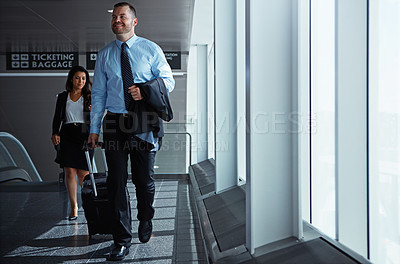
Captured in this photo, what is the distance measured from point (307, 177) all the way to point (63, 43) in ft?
23.4

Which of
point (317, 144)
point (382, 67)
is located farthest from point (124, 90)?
point (382, 67)

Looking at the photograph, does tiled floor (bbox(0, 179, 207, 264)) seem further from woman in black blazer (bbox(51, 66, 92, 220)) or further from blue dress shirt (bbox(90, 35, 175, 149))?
blue dress shirt (bbox(90, 35, 175, 149))

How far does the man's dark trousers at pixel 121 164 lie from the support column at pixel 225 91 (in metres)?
1.63

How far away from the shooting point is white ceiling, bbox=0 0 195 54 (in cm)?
580

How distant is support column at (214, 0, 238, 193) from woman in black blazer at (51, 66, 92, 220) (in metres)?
1.43

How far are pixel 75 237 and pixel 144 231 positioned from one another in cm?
67

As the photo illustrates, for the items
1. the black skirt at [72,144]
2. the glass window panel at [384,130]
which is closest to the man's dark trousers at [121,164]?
the black skirt at [72,144]

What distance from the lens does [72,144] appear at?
4375 millimetres

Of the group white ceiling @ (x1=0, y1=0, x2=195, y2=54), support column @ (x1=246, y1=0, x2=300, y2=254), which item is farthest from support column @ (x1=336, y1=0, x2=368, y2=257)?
white ceiling @ (x1=0, y1=0, x2=195, y2=54)

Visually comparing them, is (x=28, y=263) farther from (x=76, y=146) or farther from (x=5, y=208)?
(x=5, y=208)

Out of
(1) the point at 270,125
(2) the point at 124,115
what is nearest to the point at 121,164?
(2) the point at 124,115

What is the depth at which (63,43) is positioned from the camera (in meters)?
8.57

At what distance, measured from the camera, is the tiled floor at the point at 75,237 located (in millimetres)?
2986

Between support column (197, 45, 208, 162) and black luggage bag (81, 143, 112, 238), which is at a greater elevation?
support column (197, 45, 208, 162)
